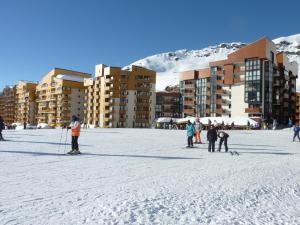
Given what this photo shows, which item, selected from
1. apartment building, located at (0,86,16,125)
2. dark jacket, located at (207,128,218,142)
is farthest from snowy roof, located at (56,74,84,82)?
dark jacket, located at (207,128,218,142)

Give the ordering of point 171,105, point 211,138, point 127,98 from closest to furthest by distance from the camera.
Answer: point 211,138 < point 127,98 < point 171,105

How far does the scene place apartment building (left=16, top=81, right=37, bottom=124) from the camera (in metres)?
140

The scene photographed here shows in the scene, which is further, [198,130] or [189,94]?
[189,94]

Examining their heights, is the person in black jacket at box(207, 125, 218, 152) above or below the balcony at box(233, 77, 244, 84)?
below

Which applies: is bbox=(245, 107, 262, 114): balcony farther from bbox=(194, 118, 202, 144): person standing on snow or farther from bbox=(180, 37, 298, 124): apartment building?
bbox=(194, 118, 202, 144): person standing on snow

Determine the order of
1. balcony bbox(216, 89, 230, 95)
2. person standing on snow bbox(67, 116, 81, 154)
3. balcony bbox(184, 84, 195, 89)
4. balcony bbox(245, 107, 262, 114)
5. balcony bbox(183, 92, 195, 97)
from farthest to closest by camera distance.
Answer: balcony bbox(184, 84, 195, 89) → balcony bbox(183, 92, 195, 97) → balcony bbox(216, 89, 230, 95) → balcony bbox(245, 107, 262, 114) → person standing on snow bbox(67, 116, 81, 154)

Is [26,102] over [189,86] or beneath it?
beneath

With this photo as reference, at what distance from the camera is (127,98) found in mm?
99000

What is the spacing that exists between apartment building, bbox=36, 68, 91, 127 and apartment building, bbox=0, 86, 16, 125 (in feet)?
99.4

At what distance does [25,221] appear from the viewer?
603 cm

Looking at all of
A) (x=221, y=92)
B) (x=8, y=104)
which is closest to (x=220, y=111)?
(x=221, y=92)

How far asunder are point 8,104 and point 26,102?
74.0 ft

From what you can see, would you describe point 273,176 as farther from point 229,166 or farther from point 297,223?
point 297,223

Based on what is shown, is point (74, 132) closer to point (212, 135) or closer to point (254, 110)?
point (212, 135)
